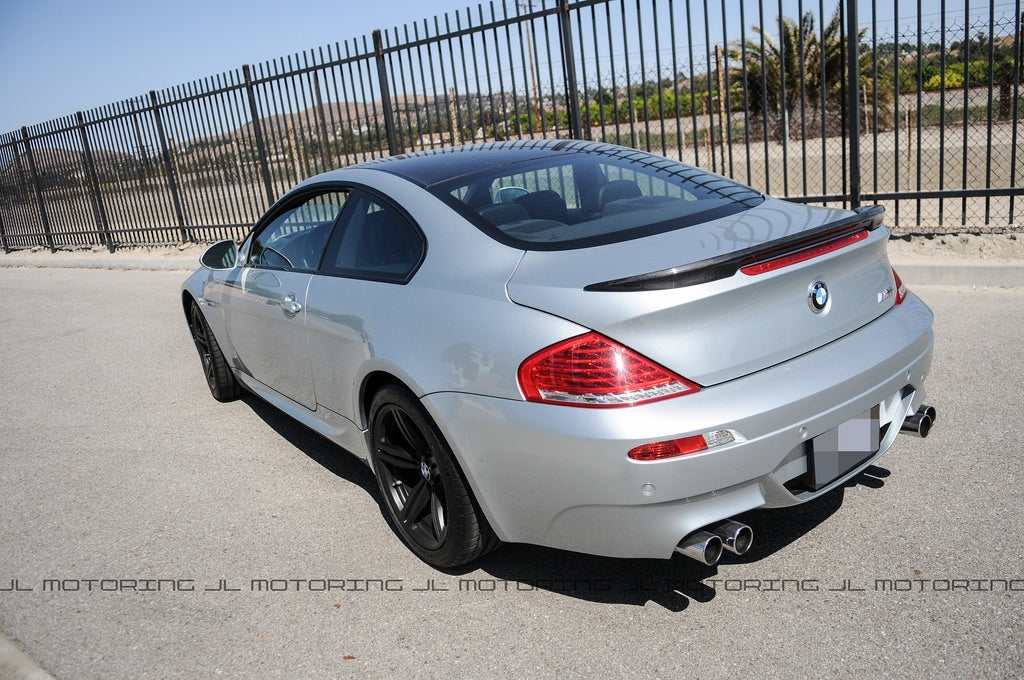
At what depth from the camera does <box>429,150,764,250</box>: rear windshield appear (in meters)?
2.94

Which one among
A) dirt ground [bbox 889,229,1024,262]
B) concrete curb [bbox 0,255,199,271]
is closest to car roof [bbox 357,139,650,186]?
dirt ground [bbox 889,229,1024,262]

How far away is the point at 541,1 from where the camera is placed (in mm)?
8672

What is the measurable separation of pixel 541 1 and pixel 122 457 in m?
6.33

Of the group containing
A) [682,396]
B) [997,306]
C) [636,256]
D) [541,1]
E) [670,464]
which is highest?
[541,1]

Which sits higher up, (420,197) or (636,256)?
(420,197)

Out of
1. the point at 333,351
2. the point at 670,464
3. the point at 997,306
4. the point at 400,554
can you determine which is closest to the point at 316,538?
the point at 400,554

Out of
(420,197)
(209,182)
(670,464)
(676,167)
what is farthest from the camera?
(209,182)

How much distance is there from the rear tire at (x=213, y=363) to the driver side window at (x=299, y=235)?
3.34 feet

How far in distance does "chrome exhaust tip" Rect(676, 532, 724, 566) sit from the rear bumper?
0.04 m

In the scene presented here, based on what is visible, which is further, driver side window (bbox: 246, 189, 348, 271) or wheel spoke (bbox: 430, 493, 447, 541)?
driver side window (bbox: 246, 189, 348, 271)

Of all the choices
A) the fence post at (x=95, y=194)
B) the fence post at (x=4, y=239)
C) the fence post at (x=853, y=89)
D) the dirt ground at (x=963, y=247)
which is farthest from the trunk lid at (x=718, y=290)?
the fence post at (x=4, y=239)

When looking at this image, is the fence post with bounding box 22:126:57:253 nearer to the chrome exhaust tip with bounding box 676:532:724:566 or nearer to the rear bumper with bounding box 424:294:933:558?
the rear bumper with bounding box 424:294:933:558

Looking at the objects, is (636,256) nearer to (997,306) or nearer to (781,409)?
(781,409)

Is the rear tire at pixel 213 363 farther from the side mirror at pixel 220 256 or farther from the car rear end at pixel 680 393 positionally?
the car rear end at pixel 680 393
